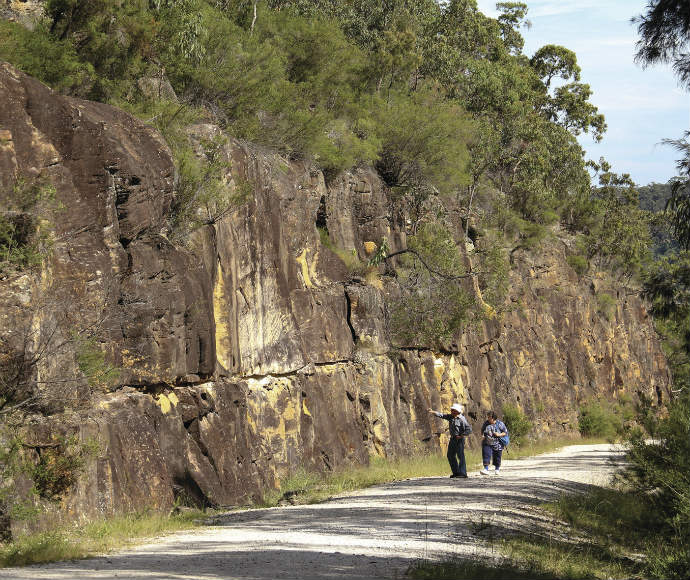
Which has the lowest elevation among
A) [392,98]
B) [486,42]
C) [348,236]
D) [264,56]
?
[348,236]

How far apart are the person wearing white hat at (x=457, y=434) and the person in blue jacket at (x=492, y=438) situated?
3.09 ft

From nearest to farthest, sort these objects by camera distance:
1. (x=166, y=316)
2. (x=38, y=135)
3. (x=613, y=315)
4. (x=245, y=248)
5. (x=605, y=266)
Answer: (x=38, y=135) < (x=166, y=316) < (x=245, y=248) < (x=613, y=315) < (x=605, y=266)

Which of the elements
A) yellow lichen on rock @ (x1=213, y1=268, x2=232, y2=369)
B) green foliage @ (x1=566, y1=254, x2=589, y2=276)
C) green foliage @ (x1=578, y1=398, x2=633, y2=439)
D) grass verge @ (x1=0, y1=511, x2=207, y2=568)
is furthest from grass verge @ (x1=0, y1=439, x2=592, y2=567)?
green foliage @ (x1=566, y1=254, x2=589, y2=276)

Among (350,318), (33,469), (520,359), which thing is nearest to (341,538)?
(33,469)

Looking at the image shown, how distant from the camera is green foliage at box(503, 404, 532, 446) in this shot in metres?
43.5

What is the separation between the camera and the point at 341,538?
1265 centimetres

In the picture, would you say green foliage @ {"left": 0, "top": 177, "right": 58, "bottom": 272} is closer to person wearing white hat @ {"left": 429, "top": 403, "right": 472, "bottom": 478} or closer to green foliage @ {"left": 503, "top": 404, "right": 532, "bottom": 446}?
person wearing white hat @ {"left": 429, "top": 403, "right": 472, "bottom": 478}

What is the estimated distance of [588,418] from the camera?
56.9m

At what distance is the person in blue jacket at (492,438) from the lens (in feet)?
76.9

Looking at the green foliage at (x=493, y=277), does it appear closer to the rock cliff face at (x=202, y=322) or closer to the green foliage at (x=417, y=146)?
the green foliage at (x=417, y=146)

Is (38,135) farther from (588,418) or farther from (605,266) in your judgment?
(605,266)

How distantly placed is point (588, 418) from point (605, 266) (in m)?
19.9

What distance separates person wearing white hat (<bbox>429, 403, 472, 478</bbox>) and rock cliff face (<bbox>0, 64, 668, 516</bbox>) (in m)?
4.14

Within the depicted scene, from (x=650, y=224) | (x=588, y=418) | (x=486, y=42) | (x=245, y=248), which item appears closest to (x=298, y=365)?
(x=245, y=248)
